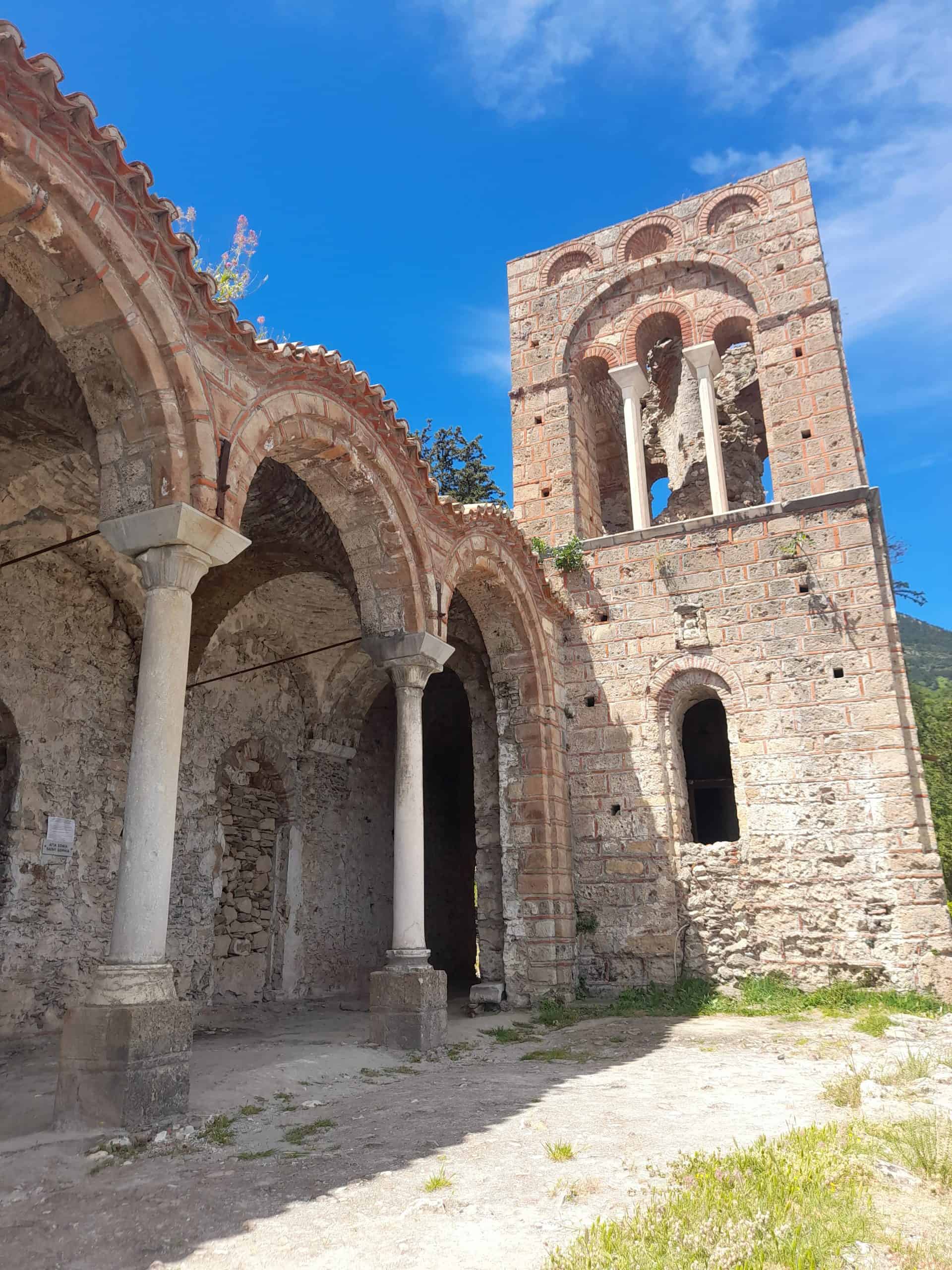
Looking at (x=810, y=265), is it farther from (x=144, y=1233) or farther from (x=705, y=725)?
(x=144, y=1233)

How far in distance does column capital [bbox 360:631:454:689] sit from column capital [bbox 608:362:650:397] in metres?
5.75

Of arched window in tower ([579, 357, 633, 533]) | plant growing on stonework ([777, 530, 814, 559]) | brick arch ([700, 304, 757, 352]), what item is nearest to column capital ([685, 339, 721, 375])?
brick arch ([700, 304, 757, 352])

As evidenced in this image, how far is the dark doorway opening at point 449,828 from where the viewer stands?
45.8 ft

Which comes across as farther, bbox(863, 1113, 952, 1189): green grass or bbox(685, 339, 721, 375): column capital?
bbox(685, 339, 721, 375): column capital

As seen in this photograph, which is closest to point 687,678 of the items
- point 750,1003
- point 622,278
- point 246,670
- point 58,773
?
point 750,1003

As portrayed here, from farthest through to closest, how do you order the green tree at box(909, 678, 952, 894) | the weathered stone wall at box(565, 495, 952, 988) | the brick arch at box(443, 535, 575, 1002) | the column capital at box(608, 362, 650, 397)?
the green tree at box(909, 678, 952, 894)
the column capital at box(608, 362, 650, 397)
the brick arch at box(443, 535, 575, 1002)
the weathered stone wall at box(565, 495, 952, 988)

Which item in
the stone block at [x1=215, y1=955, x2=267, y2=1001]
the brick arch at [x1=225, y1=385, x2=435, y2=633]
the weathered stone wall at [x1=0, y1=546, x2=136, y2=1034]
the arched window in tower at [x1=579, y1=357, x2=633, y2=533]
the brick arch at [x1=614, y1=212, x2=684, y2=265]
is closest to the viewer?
the brick arch at [x1=225, y1=385, x2=435, y2=633]

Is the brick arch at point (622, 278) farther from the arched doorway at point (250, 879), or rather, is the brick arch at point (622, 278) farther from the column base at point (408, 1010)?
the column base at point (408, 1010)

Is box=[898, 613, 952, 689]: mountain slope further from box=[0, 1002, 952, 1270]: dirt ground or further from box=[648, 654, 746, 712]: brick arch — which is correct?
box=[0, 1002, 952, 1270]: dirt ground

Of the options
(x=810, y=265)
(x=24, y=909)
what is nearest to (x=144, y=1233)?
(x=24, y=909)

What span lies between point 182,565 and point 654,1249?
407 cm

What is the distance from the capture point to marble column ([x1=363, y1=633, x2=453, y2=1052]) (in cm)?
674

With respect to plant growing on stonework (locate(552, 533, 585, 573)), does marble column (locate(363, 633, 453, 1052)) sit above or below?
below

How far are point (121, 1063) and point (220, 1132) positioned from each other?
561 mm
